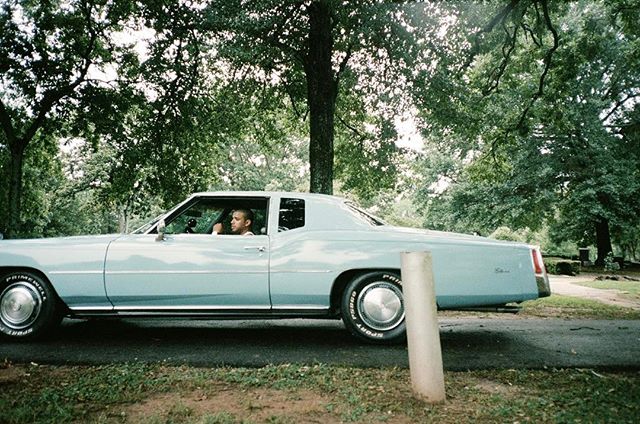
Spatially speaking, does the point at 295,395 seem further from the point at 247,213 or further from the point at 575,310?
the point at 575,310

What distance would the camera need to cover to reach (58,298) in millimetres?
4758

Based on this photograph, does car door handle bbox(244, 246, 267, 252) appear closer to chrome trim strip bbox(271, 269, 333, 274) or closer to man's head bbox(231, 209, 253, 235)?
chrome trim strip bbox(271, 269, 333, 274)

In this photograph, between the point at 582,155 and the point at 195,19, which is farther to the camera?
the point at 582,155

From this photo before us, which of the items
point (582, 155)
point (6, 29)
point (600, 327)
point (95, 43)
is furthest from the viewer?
point (582, 155)

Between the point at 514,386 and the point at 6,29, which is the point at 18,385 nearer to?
the point at 514,386

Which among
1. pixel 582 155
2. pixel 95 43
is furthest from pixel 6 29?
pixel 582 155

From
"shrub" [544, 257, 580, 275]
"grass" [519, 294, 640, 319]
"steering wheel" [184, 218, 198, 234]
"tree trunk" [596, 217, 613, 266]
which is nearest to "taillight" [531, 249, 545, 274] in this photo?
"grass" [519, 294, 640, 319]

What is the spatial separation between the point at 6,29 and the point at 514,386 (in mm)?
14504

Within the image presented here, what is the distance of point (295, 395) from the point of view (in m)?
3.00

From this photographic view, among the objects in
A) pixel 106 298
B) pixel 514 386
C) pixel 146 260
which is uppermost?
pixel 146 260

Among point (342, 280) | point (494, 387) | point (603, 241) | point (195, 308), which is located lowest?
point (494, 387)

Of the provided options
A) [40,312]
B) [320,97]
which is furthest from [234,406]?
[320,97]

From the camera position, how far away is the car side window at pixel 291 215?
4879 mm

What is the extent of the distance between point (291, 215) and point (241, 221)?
70 centimetres
